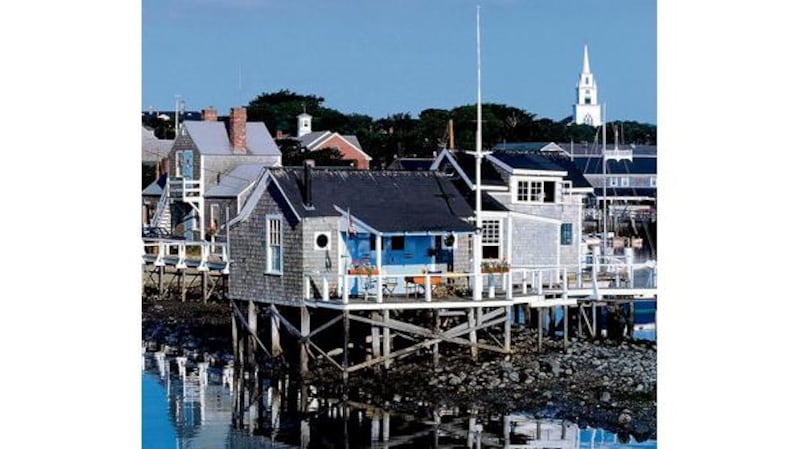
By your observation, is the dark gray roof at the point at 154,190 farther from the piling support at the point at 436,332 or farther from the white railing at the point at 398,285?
the piling support at the point at 436,332

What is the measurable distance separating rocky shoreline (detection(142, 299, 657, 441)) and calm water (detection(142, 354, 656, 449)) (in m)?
0.43

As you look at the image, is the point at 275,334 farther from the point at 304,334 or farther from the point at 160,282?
the point at 160,282

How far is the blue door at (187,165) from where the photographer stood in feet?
149

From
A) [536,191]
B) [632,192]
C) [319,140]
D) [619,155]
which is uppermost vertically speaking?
[319,140]

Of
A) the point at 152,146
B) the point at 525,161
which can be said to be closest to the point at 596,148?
the point at 152,146

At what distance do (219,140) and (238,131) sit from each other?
61 centimetres

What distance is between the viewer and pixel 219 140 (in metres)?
46.0

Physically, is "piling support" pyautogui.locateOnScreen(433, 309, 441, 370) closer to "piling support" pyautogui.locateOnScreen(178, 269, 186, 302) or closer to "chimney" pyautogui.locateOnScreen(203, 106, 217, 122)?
"piling support" pyautogui.locateOnScreen(178, 269, 186, 302)

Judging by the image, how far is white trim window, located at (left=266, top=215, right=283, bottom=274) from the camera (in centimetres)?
2539

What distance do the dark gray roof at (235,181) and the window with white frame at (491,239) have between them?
53.2ft
